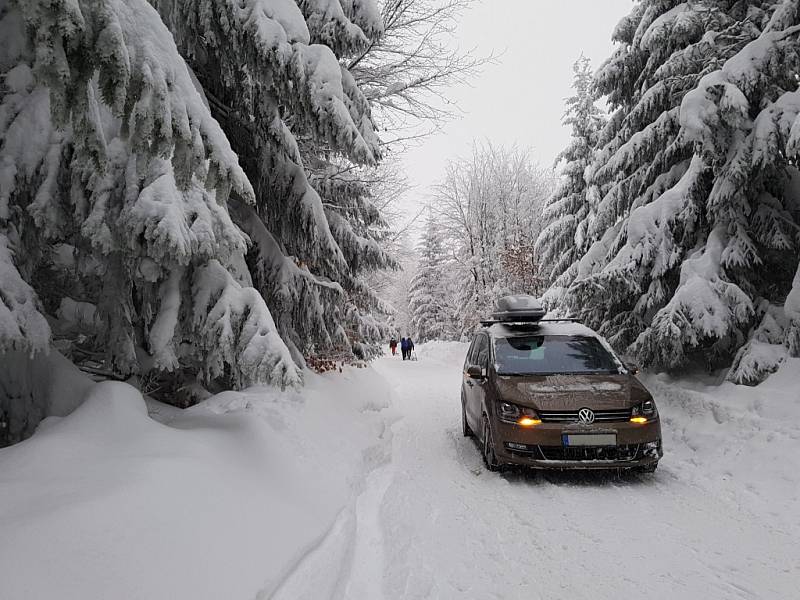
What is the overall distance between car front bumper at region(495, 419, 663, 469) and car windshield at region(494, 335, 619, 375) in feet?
3.96

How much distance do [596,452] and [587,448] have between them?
0.43 ft

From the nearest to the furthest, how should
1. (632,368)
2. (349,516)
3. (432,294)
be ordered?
(349,516), (632,368), (432,294)

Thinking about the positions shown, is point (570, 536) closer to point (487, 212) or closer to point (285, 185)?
point (285, 185)

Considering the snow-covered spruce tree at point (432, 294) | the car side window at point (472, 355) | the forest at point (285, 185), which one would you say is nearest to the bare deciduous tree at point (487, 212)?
the snow-covered spruce tree at point (432, 294)

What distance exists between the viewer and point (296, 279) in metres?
7.43

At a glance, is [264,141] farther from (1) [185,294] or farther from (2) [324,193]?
(2) [324,193]

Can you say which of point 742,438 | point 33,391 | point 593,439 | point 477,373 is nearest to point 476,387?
point 477,373

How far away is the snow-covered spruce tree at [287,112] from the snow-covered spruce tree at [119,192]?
1.52 meters

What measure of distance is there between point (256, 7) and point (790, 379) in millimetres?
8260

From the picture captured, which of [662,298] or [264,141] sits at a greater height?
[264,141]

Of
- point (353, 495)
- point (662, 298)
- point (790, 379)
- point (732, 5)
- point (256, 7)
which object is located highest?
point (732, 5)

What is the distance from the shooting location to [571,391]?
20.8 feet

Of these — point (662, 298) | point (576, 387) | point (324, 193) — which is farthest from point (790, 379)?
point (324, 193)

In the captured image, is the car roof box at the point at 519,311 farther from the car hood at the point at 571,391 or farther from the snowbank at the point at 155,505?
the snowbank at the point at 155,505
